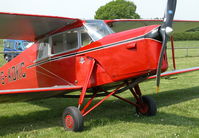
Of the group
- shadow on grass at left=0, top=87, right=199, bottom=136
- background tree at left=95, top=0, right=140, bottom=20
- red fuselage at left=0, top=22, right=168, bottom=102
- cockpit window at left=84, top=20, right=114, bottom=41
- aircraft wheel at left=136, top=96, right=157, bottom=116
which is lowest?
shadow on grass at left=0, top=87, right=199, bottom=136

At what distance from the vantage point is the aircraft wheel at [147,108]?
6070 mm

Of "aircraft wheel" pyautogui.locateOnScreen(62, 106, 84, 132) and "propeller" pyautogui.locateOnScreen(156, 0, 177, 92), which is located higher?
"propeller" pyautogui.locateOnScreen(156, 0, 177, 92)

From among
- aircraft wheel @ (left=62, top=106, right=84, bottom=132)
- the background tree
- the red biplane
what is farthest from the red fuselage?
the background tree

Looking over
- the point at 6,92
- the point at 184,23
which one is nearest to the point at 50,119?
the point at 6,92

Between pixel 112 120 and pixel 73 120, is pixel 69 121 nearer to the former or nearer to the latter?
pixel 73 120

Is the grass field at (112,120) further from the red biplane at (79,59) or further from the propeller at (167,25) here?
the propeller at (167,25)

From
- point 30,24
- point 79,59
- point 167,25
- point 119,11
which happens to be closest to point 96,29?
point 79,59

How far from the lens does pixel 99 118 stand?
6055mm

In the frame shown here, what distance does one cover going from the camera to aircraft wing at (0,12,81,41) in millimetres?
5613

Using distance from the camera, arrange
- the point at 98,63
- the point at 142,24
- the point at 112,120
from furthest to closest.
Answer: the point at 142,24 < the point at 112,120 < the point at 98,63

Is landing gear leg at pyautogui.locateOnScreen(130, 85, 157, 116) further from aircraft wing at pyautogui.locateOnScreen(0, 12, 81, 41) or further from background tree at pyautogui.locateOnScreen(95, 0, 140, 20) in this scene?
background tree at pyautogui.locateOnScreen(95, 0, 140, 20)

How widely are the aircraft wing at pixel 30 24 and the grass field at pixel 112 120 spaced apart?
198 cm

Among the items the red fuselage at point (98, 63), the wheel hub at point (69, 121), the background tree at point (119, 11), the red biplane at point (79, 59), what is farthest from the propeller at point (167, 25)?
the background tree at point (119, 11)

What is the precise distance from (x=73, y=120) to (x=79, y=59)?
1299 millimetres
